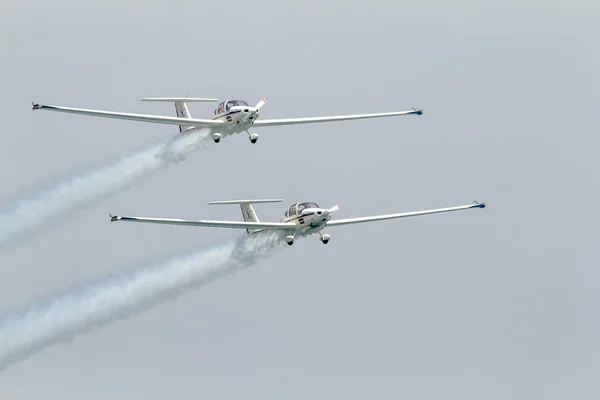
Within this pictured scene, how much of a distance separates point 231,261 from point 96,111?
1072 centimetres

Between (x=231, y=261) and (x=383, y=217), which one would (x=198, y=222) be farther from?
(x=383, y=217)

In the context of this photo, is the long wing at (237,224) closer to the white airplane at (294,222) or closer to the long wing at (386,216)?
the white airplane at (294,222)

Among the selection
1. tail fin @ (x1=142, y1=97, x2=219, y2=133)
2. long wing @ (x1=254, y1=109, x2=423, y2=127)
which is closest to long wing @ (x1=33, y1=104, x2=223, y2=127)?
tail fin @ (x1=142, y1=97, x2=219, y2=133)

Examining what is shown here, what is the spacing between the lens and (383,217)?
357 feet

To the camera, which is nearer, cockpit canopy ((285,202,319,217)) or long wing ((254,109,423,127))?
cockpit canopy ((285,202,319,217))

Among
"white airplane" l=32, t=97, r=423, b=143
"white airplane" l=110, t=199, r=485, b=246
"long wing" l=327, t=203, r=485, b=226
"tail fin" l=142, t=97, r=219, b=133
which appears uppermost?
"tail fin" l=142, t=97, r=219, b=133

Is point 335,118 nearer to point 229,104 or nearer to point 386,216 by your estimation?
point 386,216

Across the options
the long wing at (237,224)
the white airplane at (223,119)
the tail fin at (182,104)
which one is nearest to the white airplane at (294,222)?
the long wing at (237,224)

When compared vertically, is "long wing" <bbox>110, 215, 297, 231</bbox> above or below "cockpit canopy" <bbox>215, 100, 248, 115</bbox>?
below

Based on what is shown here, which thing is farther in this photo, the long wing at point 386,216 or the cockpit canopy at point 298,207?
the long wing at point 386,216

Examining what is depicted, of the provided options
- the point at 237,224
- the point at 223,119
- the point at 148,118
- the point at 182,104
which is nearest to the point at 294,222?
the point at 237,224

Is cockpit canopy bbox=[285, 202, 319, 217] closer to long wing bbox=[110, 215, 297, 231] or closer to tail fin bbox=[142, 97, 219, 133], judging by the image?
long wing bbox=[110, 215, 297, 231]

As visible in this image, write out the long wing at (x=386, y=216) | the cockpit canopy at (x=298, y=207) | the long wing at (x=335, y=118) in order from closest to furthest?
the cockpit canopy at (x=298, y=207)
the long wing at (x=386, y=216)
the long wing at (x=335, y=118)

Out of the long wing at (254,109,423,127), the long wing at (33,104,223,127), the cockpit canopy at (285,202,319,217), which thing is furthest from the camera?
the long wing at (254,109,423,127)
